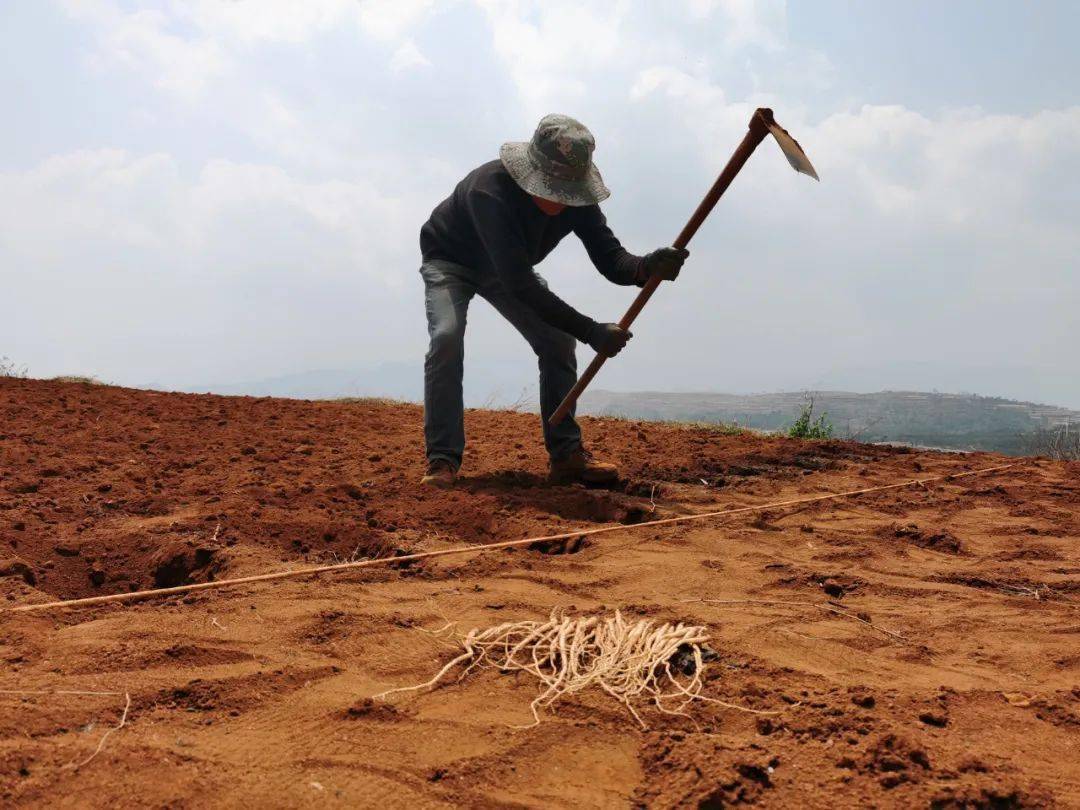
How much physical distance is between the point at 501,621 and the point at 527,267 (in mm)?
1878

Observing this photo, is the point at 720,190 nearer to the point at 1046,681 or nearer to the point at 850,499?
the point at 850,499

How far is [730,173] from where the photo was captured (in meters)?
3.42

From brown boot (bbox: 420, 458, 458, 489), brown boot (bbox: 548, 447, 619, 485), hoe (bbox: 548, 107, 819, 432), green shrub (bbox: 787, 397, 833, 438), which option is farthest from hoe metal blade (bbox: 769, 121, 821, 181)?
green shrub (bbox: 787, 397, 833, 438)

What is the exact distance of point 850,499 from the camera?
3.78m

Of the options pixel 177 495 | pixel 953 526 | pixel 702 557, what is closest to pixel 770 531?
pixel 702 557

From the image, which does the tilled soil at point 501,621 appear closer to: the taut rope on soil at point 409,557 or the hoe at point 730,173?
the taut rope on soil at point 409,557

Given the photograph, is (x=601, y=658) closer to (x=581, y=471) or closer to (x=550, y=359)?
(x=581, y=471)

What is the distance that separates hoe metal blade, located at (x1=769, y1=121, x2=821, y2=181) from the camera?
3.19 meters

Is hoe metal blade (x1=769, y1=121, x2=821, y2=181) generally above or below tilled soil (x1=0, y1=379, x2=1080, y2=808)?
above

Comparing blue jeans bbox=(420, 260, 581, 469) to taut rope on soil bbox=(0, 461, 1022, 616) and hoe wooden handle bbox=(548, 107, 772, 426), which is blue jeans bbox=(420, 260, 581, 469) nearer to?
hoe wooden handle bbox=(548, 107, 772, 426)

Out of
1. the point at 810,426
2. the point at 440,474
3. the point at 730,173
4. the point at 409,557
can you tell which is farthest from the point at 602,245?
the point at 810,426

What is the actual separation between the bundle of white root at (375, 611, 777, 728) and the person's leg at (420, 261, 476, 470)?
74.2 inches

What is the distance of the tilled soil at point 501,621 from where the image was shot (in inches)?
54.4

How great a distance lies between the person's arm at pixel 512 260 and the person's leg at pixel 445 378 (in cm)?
37
